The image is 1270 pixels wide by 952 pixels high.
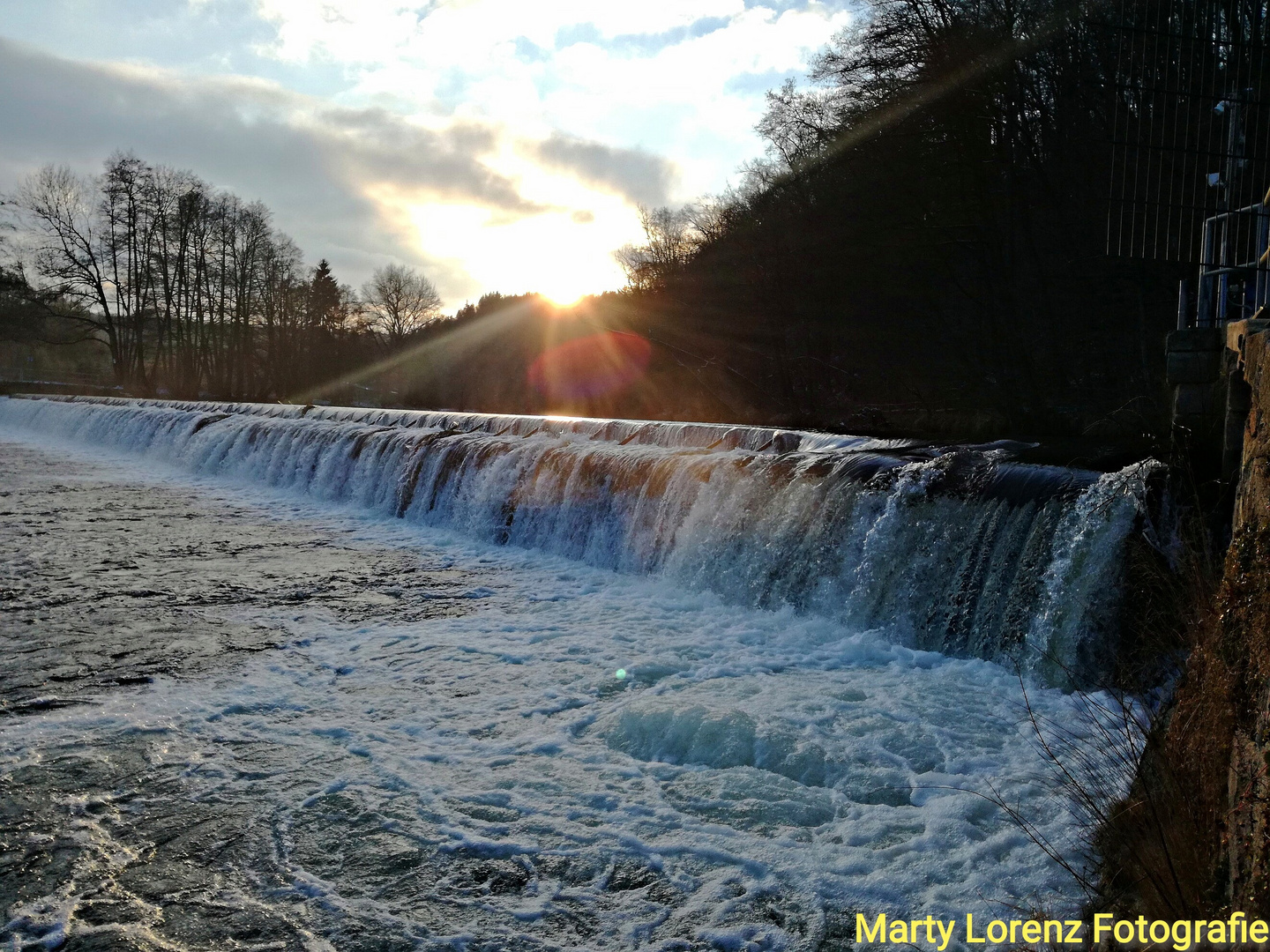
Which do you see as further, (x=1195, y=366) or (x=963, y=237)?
(x=963, y=237)

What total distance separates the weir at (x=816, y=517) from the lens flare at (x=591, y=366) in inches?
691

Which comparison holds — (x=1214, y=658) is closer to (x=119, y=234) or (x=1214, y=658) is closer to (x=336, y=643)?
(x=336, y=643)

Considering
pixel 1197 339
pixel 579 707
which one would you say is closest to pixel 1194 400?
pixel 1197 339

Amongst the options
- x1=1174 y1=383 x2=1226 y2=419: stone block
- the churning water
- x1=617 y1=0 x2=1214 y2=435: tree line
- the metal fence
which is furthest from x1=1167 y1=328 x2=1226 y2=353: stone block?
x1=617 y1=0 x2=1214 y2=435: tree line

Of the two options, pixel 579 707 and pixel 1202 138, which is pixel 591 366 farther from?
→ pixel 579 707

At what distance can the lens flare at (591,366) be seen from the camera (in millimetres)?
33344

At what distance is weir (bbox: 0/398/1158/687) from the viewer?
625 cm

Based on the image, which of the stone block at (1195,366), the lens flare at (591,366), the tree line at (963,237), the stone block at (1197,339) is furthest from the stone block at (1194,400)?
the lens flare at (591,366)

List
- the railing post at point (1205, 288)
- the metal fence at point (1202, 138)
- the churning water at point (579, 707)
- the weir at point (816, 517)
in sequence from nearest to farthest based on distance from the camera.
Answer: the churning water at point (579, 707) → the weir at point (816, 517) → the metal fence at point (1202, 138) → the railing post at point (1205, 288)

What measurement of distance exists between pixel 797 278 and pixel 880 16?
26.9 ft

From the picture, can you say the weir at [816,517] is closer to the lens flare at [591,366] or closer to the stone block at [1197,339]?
the stone block at [1197,339]

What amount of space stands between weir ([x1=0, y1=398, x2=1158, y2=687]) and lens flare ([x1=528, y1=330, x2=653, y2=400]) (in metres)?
17.6

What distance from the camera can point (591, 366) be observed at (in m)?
35.3

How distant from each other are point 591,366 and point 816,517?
27.9 m
